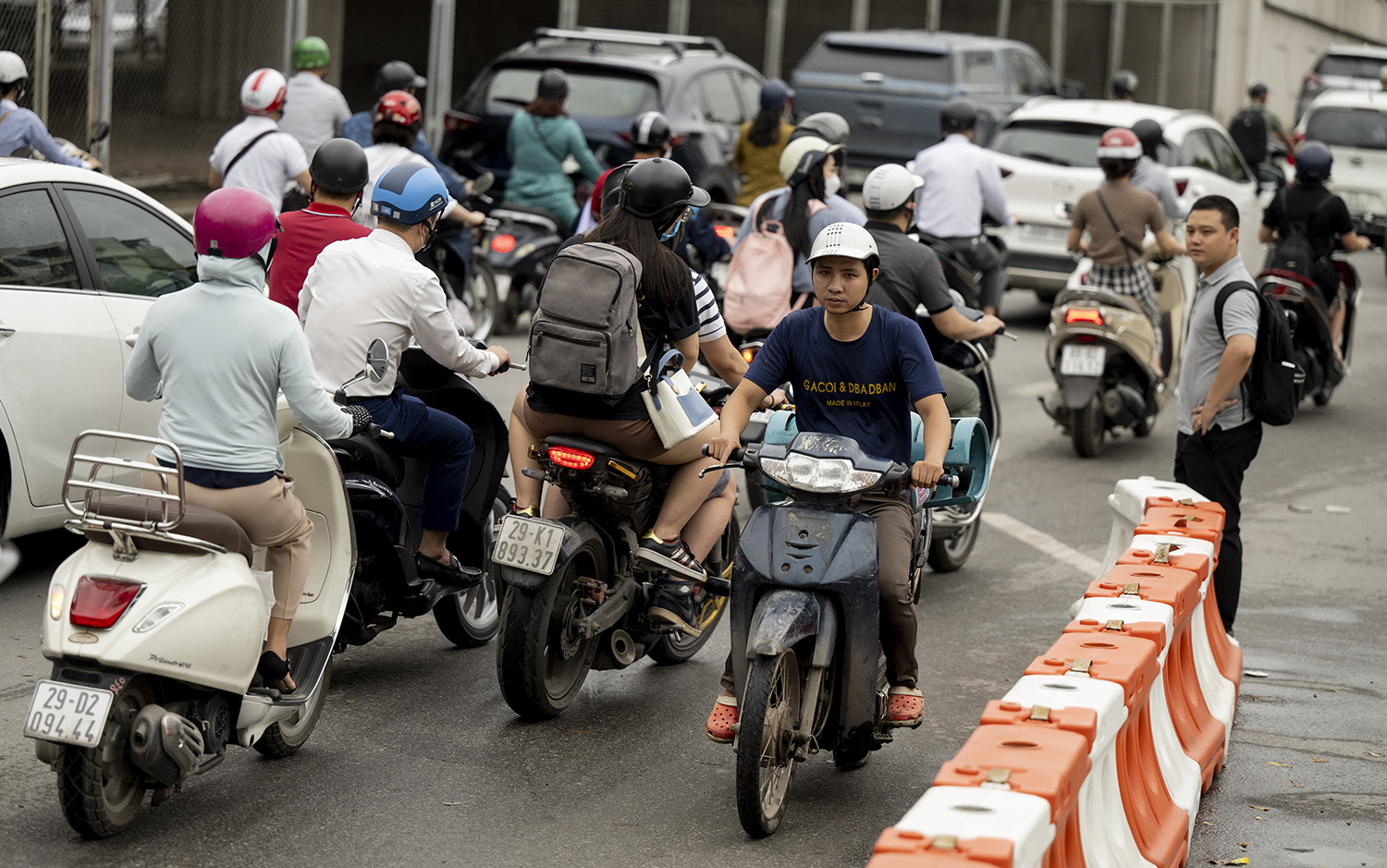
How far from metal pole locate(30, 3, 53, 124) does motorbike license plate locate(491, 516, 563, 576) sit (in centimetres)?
904

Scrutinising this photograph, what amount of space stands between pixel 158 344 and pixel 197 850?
1.34 meters

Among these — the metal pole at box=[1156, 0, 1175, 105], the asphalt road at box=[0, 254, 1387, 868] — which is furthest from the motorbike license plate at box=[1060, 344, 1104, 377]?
the metal pole at box=[1156, 0, 1175, 105]

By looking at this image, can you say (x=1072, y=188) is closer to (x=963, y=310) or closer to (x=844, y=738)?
(x=963, y=310)

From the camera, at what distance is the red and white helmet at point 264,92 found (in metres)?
9.65

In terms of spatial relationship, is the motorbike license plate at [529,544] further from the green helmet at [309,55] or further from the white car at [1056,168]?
the white car at [1056,168]

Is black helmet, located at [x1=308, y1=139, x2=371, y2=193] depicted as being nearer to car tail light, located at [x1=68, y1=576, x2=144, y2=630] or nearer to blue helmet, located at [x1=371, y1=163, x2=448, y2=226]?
blue helmet, located at [x1=371, y1=163, x2=448, y2=226]

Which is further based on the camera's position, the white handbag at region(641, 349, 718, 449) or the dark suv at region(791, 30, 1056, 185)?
the dark suv at region(791, 30, 1056, 185)

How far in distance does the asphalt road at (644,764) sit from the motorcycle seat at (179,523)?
787 millimetres

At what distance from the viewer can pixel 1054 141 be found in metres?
14.7

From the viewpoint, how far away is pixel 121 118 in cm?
1548

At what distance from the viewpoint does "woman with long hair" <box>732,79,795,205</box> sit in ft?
43.6

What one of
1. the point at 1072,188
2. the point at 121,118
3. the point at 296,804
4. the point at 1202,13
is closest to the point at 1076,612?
the point at 296,804

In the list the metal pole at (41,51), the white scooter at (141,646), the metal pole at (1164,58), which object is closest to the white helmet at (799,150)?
the white scooter at (141,646)

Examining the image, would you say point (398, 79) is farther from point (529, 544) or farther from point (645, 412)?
point (529, 544)
